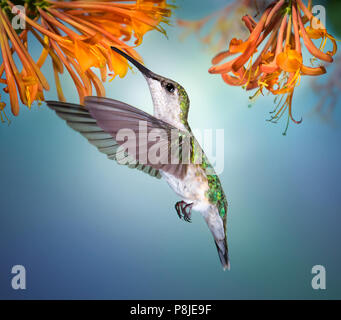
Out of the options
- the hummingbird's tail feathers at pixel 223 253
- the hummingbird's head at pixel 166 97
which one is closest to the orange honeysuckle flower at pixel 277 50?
the hummingbird's head at pixel 166 97

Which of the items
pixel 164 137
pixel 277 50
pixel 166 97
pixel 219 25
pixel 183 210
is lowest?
pixel 183 210

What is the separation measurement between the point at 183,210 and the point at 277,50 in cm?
52

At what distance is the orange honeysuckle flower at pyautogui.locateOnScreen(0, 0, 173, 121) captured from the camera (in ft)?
3.19

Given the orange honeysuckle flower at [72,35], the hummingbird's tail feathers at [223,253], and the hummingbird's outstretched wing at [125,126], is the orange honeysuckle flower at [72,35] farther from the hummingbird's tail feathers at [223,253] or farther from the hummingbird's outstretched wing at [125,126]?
the hummingbird's tail feathers at [223,253]

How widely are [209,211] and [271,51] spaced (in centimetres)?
48

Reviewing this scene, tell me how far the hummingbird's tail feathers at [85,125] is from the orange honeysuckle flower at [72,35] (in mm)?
186

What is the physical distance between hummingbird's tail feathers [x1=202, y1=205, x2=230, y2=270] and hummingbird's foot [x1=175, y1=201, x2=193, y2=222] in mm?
60

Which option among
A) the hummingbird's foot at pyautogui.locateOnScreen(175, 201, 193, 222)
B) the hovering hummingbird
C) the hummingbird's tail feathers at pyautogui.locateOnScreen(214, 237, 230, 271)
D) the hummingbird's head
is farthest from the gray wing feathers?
the hummingbird's tail feathers at pyautogui.locateOnScreen(214, 237, 230, 271)

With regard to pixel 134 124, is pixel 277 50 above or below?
above

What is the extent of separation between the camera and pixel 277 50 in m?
1.01

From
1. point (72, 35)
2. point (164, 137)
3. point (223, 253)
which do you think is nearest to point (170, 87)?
point (164, 137)

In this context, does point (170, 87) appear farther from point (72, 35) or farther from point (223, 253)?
point (223, 253)

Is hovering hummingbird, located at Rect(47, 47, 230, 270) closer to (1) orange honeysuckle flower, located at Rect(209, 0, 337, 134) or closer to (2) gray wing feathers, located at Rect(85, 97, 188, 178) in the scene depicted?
(2) gray wing feathers, located at Rect(85, 97, 188, 178)
